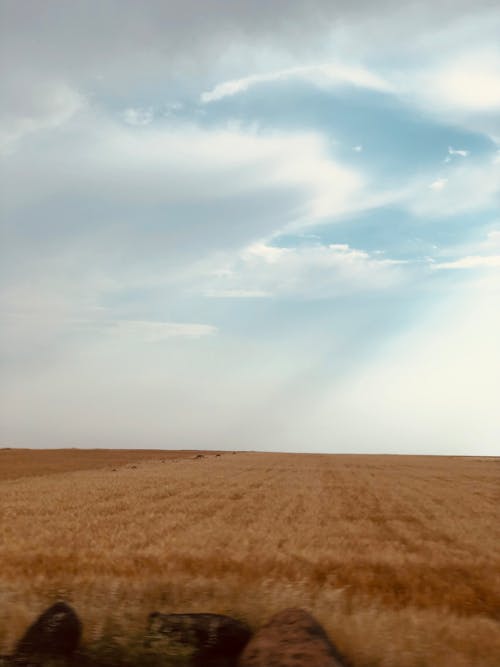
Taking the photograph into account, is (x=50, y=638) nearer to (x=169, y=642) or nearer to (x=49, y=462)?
(x=169, y=642)

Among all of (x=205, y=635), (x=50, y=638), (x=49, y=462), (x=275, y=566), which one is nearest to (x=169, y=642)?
(x=205, y=635)

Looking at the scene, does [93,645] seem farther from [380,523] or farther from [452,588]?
[380,523]

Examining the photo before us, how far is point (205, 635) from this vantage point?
8133 mm

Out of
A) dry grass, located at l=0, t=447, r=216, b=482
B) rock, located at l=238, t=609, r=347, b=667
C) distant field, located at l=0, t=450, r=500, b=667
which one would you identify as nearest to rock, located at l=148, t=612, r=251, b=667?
rock, located at l=238, t=609, r=347, b=667

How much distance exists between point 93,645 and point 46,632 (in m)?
0.59

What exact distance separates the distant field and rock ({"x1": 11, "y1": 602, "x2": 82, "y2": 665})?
1.10 feet

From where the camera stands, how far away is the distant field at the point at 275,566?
28.7 ft

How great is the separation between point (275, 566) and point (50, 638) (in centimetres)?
606

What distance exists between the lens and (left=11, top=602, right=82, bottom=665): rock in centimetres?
794

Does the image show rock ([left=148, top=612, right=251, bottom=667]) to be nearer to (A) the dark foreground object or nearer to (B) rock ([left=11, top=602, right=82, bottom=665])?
(A) the dark foreground object

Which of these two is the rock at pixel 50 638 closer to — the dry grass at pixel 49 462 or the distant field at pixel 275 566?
the distant field at pixel 275 566

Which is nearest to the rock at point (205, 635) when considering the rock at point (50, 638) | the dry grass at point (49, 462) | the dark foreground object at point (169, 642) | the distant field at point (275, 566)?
the dark foreground object at point (169, 642)

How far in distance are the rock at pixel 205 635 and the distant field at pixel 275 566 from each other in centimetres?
55

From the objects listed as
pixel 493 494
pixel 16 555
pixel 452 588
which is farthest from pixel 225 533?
pixel 493 494
